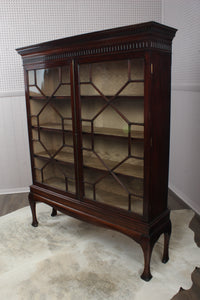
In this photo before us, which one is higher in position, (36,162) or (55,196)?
(36,162)

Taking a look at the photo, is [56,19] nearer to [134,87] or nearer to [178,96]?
[178,96]

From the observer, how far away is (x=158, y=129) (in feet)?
5.35

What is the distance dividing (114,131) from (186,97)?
1199 millimetres

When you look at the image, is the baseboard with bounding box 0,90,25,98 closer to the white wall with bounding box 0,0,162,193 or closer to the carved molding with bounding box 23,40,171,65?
the white wall with bounding box 0,0,162,193

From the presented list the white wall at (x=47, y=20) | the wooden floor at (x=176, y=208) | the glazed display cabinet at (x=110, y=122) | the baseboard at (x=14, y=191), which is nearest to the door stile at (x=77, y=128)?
the glazed display cabinet at (x=110, y=122)

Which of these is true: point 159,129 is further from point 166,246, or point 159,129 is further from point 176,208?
point 176,208

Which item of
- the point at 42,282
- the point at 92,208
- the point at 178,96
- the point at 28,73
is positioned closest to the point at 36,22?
the point at 28,73

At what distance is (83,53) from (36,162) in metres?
1.01

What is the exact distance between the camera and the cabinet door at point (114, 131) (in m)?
1.59

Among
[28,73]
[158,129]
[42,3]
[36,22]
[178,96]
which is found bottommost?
[158,129]

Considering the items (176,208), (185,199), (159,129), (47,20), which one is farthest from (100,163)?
(47,20)

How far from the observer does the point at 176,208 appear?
265 cm

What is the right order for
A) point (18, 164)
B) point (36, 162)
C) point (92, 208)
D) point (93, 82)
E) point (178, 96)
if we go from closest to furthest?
point (93, 82)
point (92, 208)
point (36, 162)
point (178, 96)
point (18, 164)

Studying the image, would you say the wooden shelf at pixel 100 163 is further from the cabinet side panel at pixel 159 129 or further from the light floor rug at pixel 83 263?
the light floor rug at pixel 83 263
